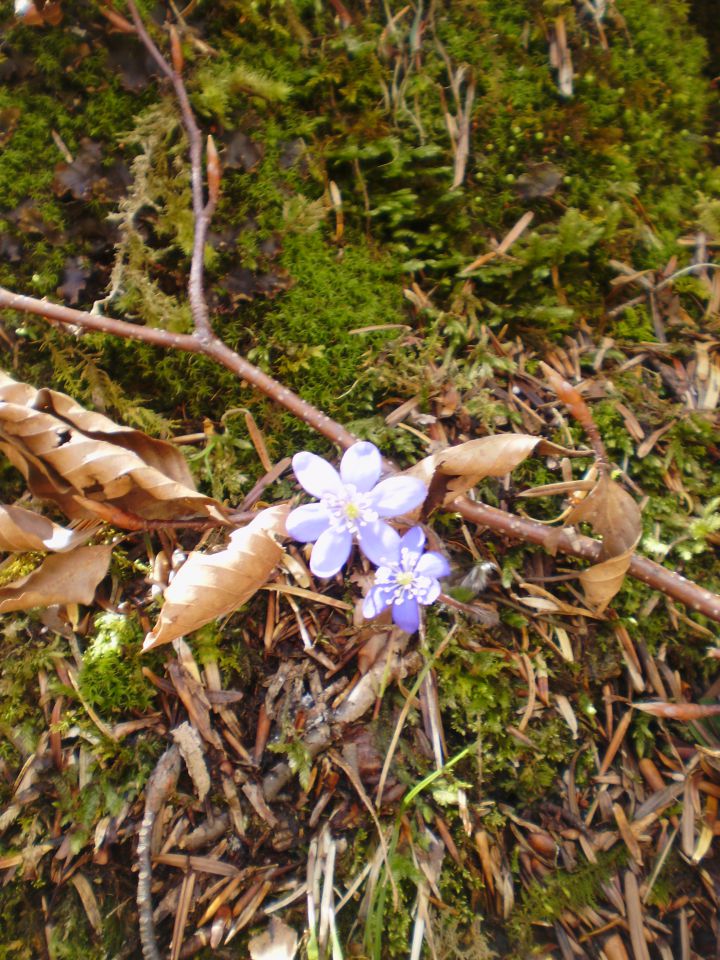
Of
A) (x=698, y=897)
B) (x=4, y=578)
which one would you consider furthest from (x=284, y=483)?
(x=698, y=897)

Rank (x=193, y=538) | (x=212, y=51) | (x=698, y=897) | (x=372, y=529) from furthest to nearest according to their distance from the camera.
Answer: (x=212, y=51) < (x=193, y=538) < (x=698, y=897) < (x=372, y=529)

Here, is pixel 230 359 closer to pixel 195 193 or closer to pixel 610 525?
pixel 195 193

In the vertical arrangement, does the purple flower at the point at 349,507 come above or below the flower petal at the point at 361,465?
below

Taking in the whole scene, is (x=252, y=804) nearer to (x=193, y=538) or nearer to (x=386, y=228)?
(x=193, y=538)

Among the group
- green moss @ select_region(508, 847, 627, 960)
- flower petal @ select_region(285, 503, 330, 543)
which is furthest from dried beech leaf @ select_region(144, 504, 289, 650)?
green moss @ select_region(508, 847, 627, 960)

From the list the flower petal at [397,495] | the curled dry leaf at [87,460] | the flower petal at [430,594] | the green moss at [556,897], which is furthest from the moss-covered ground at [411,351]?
the flower petal at [397,495]

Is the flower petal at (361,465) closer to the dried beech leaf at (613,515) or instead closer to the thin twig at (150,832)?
the dried beech leaf at (613,515)
